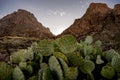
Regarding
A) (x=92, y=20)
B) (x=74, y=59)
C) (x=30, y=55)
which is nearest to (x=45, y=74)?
(x=74, y=59)

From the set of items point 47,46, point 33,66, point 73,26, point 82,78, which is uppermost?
point 73,26

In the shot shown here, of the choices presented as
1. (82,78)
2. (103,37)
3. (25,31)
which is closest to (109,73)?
(82,78)

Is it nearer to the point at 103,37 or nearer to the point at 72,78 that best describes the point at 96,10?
the point at 103,37

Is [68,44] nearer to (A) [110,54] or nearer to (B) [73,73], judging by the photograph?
(B) [73,73]

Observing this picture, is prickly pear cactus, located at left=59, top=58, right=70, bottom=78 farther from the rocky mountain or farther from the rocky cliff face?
the rocky cliff face

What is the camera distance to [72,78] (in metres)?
2.35

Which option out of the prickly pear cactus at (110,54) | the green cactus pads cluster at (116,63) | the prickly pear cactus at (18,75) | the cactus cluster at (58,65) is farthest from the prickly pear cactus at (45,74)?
the prickly pear cactus at (110,54)

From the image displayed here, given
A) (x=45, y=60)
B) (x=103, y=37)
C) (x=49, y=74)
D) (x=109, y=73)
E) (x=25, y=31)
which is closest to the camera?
(x=49, y=74)

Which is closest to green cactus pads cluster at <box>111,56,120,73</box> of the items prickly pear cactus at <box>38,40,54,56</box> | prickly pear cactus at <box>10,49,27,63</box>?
prickly pear cactus at <box>38,40,54,56</box>

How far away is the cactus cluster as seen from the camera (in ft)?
7.57

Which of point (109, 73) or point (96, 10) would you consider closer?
point (109, 73)

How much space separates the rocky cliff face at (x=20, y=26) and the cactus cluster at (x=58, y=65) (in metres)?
80.5

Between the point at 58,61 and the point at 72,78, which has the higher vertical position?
the point at 58,61

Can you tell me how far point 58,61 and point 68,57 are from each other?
22 cm
